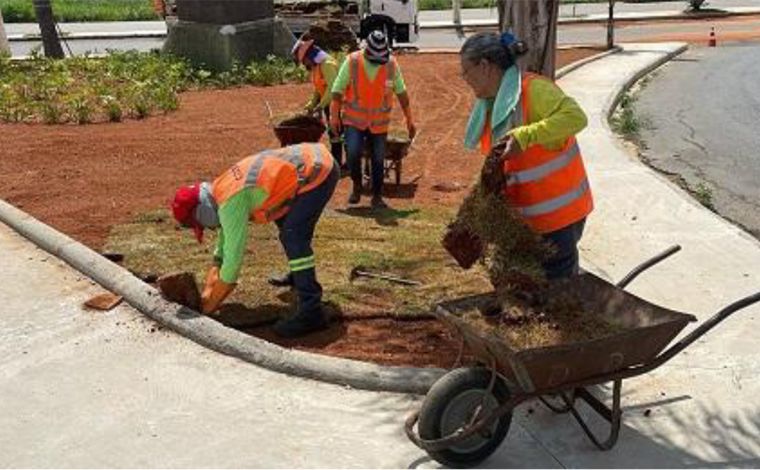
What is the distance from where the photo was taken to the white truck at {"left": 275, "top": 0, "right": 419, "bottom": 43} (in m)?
24.2

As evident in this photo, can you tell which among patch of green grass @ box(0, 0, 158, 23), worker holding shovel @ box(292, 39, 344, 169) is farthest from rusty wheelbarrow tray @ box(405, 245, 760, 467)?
patch of green grass @ box(0, 0, 158, 23)

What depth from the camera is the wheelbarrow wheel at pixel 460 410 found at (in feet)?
14.5

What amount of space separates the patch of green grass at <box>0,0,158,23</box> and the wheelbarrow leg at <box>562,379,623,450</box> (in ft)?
115

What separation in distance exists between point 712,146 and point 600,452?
8726mm

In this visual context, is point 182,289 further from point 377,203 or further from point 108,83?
point 108,83

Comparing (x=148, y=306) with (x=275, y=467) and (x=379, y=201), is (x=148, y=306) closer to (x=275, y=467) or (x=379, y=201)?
(x=275, y=467)

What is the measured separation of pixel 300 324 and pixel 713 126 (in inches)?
376

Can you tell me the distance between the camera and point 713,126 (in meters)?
13.9

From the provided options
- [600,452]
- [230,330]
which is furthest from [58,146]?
[600,452]

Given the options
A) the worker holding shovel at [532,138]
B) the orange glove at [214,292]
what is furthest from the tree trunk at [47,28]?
the worker holding shovel at [532,138]

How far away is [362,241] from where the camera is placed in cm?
802

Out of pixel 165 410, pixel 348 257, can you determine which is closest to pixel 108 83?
pixel 348 257

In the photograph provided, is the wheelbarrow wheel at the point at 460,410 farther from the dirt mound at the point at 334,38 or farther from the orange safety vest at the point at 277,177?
the dirt mound at the point at 334,38

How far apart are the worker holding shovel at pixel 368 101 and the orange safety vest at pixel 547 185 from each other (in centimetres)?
395
